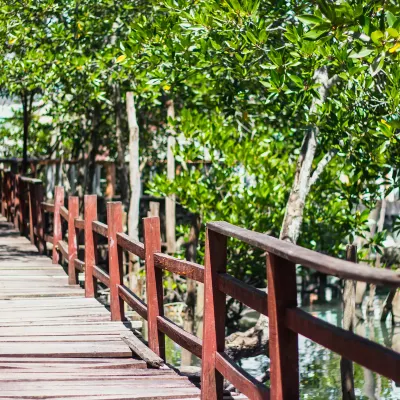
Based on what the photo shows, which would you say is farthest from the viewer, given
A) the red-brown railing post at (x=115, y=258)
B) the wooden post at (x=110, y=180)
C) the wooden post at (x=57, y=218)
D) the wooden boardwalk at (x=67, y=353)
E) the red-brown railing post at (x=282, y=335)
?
the wooden post at (x=110, y=180)

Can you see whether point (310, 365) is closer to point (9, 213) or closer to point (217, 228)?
point (9, 213)

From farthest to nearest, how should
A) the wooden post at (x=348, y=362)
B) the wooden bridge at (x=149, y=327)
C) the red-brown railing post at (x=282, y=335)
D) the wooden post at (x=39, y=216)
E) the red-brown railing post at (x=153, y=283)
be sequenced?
the wooden post at (x=39, y=216) < the wooden post at (x=348, y=362) < the red-brown railing post at (x=153, y=283) < the red-brown railing post at (x=282, y=335) < the wooden bridge at (x=149, y=327)

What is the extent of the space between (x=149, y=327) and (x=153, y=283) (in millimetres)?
306

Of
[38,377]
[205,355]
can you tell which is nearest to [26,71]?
[38,377]

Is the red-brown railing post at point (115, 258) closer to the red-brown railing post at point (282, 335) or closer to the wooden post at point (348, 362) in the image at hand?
the wooden post at point (348, 362)

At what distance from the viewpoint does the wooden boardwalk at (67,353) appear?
17.9ft

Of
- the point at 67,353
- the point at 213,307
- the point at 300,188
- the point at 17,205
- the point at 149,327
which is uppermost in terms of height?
the point at 300,188

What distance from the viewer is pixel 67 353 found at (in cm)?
657

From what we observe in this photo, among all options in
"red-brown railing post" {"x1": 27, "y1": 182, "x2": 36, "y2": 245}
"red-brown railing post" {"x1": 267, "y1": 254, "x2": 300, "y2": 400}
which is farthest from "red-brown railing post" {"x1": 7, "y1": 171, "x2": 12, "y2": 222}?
"red-brown railing post" {"x1": 267, "y1": 254, "x2": 300, "y2": 400}

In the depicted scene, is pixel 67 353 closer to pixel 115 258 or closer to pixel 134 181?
pixel 115 258

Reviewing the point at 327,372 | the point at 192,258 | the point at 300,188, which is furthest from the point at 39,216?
the point at 327,372

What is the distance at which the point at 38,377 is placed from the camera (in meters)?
5.78

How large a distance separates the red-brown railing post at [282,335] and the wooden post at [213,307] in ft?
3.43

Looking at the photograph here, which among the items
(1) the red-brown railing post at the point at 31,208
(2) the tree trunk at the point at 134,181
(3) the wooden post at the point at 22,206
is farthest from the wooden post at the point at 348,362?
(3) the wooden post at the point at 22,206
